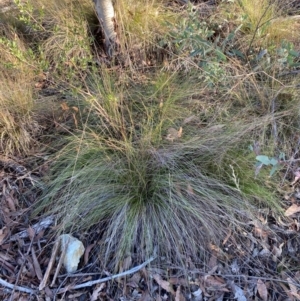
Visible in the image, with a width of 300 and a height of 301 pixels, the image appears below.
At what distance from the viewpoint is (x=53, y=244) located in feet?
6.30

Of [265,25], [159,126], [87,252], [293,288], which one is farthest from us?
[265,25]

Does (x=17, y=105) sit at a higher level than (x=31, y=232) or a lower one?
higher

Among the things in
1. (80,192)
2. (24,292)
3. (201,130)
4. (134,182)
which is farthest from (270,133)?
(24,292)

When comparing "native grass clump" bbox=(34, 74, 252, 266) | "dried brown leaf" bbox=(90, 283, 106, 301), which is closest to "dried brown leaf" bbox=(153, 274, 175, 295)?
"native grass clump" bbox=(34, 74, 252, 266)

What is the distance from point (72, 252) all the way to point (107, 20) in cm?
175

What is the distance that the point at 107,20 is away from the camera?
2.76 m

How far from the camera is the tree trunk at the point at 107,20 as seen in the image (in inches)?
107

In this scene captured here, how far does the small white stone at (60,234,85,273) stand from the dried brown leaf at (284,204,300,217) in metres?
1.09

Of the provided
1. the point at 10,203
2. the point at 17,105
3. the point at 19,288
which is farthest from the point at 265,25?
the point at 19,288

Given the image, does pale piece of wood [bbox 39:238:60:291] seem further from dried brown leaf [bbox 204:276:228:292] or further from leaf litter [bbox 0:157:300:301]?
dried brown leaf [bbox 204:276:228:292]

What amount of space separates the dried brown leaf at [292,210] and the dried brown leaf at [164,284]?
73cm

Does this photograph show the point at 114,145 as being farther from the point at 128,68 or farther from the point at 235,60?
the point at 235,60

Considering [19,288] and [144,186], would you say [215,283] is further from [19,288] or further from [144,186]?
[19,288]

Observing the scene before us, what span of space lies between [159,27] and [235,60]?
686mm
